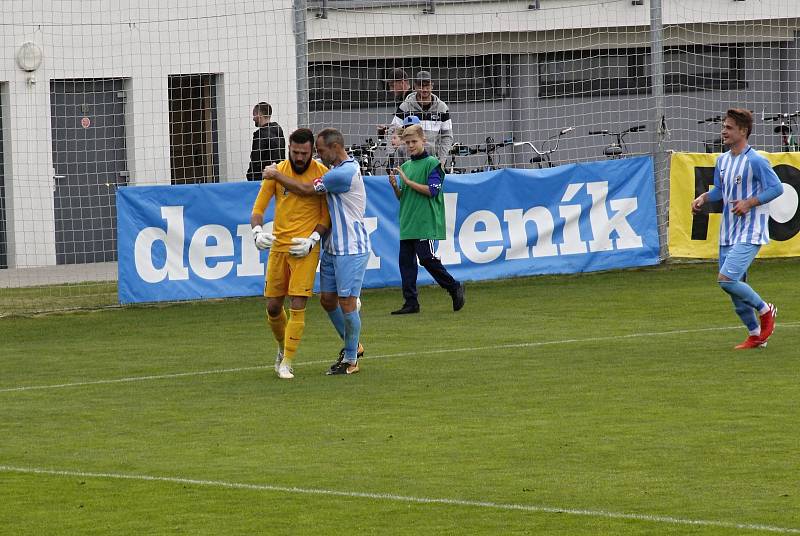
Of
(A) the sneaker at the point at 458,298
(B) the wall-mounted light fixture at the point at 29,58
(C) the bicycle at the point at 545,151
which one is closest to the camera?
(A) the sneaker at the point at 458,298

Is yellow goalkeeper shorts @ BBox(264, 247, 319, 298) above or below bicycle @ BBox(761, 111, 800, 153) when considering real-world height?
below

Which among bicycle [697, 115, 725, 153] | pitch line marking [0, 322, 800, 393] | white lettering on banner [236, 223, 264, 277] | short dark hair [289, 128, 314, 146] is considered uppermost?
short dark hair [289, 128, 314, 146]

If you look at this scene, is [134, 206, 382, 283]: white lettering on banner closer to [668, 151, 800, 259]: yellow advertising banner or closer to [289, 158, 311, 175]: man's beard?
[668, 151, 800, 259]: yellow advertising banner

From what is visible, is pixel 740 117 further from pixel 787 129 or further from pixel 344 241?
pixel 787 129

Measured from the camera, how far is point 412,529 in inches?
281

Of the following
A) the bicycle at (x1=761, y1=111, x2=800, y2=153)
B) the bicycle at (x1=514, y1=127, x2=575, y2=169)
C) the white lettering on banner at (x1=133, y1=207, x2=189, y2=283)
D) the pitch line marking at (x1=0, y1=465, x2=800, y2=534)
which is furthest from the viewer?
the bicycle at (x1=761, y1=111, x2=800, y2=153)

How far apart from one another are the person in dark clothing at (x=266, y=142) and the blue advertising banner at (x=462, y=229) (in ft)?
3.83

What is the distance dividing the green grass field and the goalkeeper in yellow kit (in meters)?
0.49

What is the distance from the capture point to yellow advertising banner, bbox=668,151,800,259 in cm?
1952

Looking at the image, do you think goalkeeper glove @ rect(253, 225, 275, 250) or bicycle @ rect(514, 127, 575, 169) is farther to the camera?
bicycle @ rect(514, 127, 575, 169)

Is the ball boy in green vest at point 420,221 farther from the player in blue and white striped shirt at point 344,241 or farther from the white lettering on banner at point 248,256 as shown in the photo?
the player in blue and white striped shirt at point 344,241

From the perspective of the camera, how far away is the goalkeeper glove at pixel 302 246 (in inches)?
462

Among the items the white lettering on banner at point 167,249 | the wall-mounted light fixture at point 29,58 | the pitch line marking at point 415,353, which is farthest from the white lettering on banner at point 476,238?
the wall-mounted light fixture at point 29,58

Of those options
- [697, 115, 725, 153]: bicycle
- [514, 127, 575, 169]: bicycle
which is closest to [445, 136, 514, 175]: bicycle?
[514, 127, 575, 169]: bicycle
